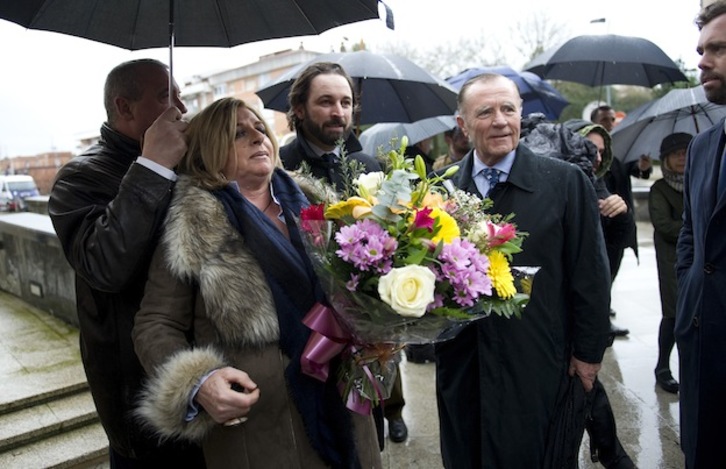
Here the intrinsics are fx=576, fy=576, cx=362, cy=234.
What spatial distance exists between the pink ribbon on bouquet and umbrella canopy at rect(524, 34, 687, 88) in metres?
5.02

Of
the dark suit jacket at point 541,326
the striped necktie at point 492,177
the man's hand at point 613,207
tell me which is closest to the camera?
the dark suit jacket at point 541,326

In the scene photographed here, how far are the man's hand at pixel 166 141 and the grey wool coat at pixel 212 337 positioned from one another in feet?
0.50

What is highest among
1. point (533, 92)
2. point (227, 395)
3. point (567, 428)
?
point (533, 92)

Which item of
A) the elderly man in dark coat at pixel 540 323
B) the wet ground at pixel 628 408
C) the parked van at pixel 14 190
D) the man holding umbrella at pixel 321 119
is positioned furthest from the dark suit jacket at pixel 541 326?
the parked van at pixel 14 190

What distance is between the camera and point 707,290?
2.30m

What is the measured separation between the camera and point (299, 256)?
78.0 inches

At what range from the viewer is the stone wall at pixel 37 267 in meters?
5.57

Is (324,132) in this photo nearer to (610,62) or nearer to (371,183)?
(371,183)

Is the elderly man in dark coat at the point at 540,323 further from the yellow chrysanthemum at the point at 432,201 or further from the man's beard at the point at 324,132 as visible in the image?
the man's beard at the point at 324,132

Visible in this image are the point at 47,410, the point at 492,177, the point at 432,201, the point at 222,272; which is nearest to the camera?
the point at 432,201

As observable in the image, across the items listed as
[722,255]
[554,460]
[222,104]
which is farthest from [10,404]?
[722,255]

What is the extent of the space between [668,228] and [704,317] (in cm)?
263

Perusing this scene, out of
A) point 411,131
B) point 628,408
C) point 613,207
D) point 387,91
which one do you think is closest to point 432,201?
point 613,207

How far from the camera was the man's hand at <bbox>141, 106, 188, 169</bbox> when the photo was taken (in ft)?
6.50
